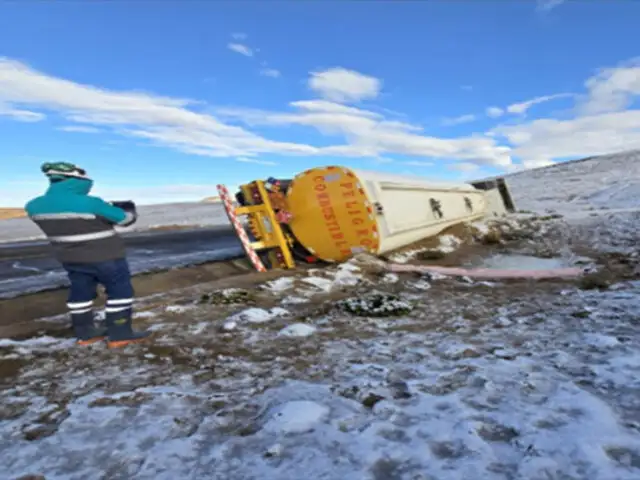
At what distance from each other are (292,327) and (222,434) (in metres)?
1.97

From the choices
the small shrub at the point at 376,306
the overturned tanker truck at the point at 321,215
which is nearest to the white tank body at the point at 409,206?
the overturned tanker truck at the point at 321,215

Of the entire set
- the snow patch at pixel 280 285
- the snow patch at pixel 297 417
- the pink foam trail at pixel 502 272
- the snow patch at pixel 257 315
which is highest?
the snow patch at pixel 280 285

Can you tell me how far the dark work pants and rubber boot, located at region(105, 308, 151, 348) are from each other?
77 mm

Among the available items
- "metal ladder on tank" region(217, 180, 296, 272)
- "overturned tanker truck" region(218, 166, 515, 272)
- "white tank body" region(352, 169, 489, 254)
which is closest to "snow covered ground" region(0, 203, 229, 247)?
"metal ladder on tank" region(217, 180, 296, 272)

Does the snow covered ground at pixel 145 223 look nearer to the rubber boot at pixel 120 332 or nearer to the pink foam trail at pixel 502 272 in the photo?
the pink foam trail at pixel 502 272

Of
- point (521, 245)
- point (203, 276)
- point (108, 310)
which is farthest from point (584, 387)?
point (521, 245)

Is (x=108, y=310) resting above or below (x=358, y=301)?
above

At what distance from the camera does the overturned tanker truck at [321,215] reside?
25.5 feet

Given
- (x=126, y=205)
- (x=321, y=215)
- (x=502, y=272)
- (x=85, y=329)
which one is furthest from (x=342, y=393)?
(x=321, y=215)

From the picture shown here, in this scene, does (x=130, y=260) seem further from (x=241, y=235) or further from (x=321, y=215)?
(x=321, y=215)

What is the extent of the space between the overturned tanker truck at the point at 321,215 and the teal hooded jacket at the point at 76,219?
3817 mm

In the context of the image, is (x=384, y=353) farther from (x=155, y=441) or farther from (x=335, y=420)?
(x=155, y=441)

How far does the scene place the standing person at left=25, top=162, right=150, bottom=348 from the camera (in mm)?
4016

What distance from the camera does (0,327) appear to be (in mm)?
4867
